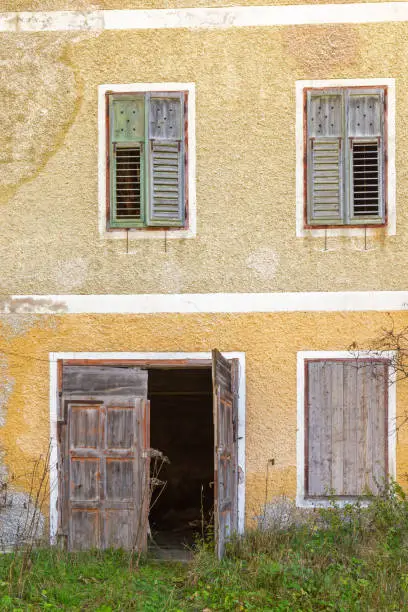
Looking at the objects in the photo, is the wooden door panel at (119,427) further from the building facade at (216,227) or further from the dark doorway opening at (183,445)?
the dark doorway opening at (183,445)

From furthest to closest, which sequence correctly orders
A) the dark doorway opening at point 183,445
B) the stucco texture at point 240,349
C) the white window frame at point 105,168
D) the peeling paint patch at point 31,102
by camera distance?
1. the dark doorway opening at point 183,445
2. the peeling paint patch at point 31,102
3. the white window frame at point 105,168
4. the stucco texture at point 240,349

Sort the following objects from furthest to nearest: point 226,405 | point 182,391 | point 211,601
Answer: point 182,391
point 226,405
point 211,601

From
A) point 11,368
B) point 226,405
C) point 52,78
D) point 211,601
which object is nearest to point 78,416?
point 11,368

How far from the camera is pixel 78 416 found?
1031 cm

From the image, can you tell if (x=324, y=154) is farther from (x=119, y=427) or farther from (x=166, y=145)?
(x=119, y=427)

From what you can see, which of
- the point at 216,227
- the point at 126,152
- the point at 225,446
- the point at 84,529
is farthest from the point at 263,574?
the point at 126,152

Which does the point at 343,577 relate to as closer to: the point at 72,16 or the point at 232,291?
the point at 232,291

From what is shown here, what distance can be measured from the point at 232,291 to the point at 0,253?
2.46 meters

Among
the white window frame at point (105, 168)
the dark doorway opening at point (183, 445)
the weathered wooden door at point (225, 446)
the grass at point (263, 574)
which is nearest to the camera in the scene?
the grass at point (263, 574)

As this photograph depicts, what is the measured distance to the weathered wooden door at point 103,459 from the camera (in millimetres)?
10180

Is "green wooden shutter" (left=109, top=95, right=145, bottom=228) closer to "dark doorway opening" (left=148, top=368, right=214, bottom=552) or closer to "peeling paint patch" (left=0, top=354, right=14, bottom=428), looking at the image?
"peeling paint patch" (left=0, top=354, right=14, bottom=428)

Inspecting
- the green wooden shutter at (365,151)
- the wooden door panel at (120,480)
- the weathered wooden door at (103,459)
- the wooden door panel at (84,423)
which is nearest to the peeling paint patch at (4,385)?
the weathered wooden door at (103,459)

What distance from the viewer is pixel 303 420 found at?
33.7ft

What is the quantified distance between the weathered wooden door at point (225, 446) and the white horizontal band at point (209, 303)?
2.08 ft
